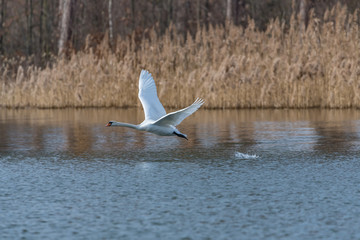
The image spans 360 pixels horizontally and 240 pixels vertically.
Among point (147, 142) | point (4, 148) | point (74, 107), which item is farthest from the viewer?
point (74, 107)

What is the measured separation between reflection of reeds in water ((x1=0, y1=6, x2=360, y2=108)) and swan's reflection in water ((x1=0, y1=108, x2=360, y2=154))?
26.4 inches

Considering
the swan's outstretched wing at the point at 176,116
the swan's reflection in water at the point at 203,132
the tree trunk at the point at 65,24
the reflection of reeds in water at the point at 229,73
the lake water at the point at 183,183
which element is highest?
the tree trunk at the point at 65,24

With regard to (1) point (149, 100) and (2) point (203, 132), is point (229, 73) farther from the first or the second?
(1) point (149, 100)

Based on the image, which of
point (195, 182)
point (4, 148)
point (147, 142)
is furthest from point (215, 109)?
point (195, 182)

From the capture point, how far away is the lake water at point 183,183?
18.1 feet

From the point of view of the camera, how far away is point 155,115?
1030 centimetres

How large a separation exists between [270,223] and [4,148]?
6.40 metres

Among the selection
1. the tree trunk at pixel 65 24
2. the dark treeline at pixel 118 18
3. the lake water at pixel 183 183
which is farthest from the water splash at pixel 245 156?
the dark treeline at pixel 118 18

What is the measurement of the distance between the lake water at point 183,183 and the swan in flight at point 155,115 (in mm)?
402

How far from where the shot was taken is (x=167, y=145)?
37.8ft

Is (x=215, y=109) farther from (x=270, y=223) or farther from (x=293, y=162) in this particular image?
(x=270, y=223)

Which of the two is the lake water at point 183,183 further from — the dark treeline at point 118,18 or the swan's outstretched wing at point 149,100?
the dark treeline at point 118,18

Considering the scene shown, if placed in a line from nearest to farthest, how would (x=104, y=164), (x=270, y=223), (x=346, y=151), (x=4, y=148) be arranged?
(x=270, y=223), (x=104, y=164), (x=346, y=151), (x=4, y=148)

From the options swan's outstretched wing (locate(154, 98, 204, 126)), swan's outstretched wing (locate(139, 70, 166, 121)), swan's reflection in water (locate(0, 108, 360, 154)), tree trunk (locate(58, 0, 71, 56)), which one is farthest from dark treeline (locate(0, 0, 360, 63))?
swan's outstretched wing (locate(154, 98, 204, 126))
